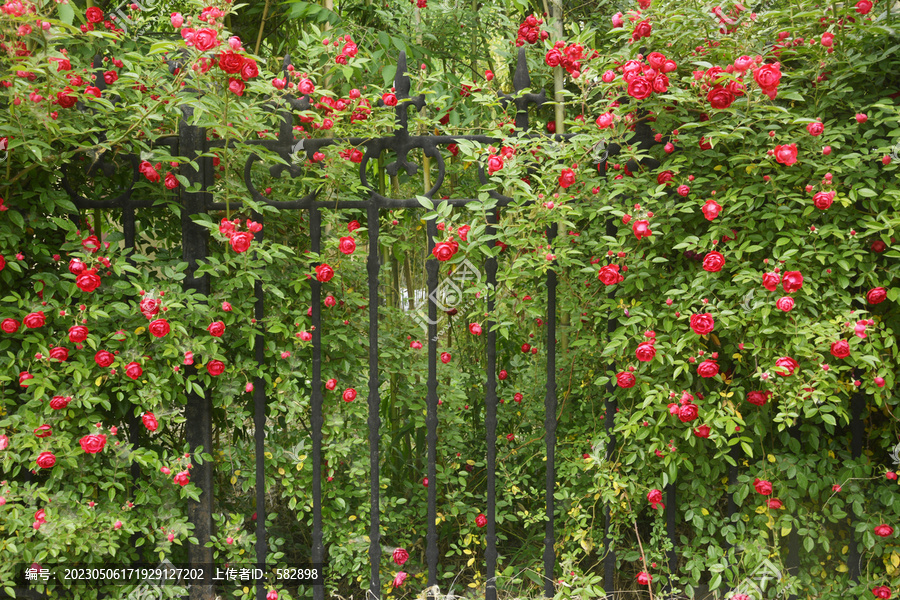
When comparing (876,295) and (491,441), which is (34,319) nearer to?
(491,441)

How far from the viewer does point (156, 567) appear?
1.90 metres

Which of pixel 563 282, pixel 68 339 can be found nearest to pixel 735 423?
pixel 563 282

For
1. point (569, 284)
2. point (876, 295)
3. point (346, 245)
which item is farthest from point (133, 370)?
point (876, 295)

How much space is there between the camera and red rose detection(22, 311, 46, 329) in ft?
5.45

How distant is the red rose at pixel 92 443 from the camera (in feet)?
5.52

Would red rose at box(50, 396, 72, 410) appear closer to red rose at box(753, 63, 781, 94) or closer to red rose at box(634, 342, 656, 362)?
red rose at box(634, 342, 656, 362)

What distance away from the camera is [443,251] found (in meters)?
1.62

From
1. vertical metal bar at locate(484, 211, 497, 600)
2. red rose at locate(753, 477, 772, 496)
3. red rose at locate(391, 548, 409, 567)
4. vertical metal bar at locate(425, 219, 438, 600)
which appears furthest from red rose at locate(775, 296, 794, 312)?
red rose at locate(391, 548, 409, 567)

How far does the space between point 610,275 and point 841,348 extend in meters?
0.60

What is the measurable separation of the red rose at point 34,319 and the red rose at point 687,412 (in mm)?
1876

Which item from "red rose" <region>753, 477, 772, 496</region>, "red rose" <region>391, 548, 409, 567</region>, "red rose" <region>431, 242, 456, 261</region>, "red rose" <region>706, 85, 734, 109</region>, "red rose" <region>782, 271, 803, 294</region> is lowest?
"red rose" <region>391, 548, 409, 567</region>

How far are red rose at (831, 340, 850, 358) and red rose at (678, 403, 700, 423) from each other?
0.37 metres

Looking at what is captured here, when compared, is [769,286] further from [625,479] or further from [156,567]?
[156,567]

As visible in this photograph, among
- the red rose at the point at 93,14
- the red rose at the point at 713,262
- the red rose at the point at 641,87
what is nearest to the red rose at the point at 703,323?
the red rose at the point at 713,262
